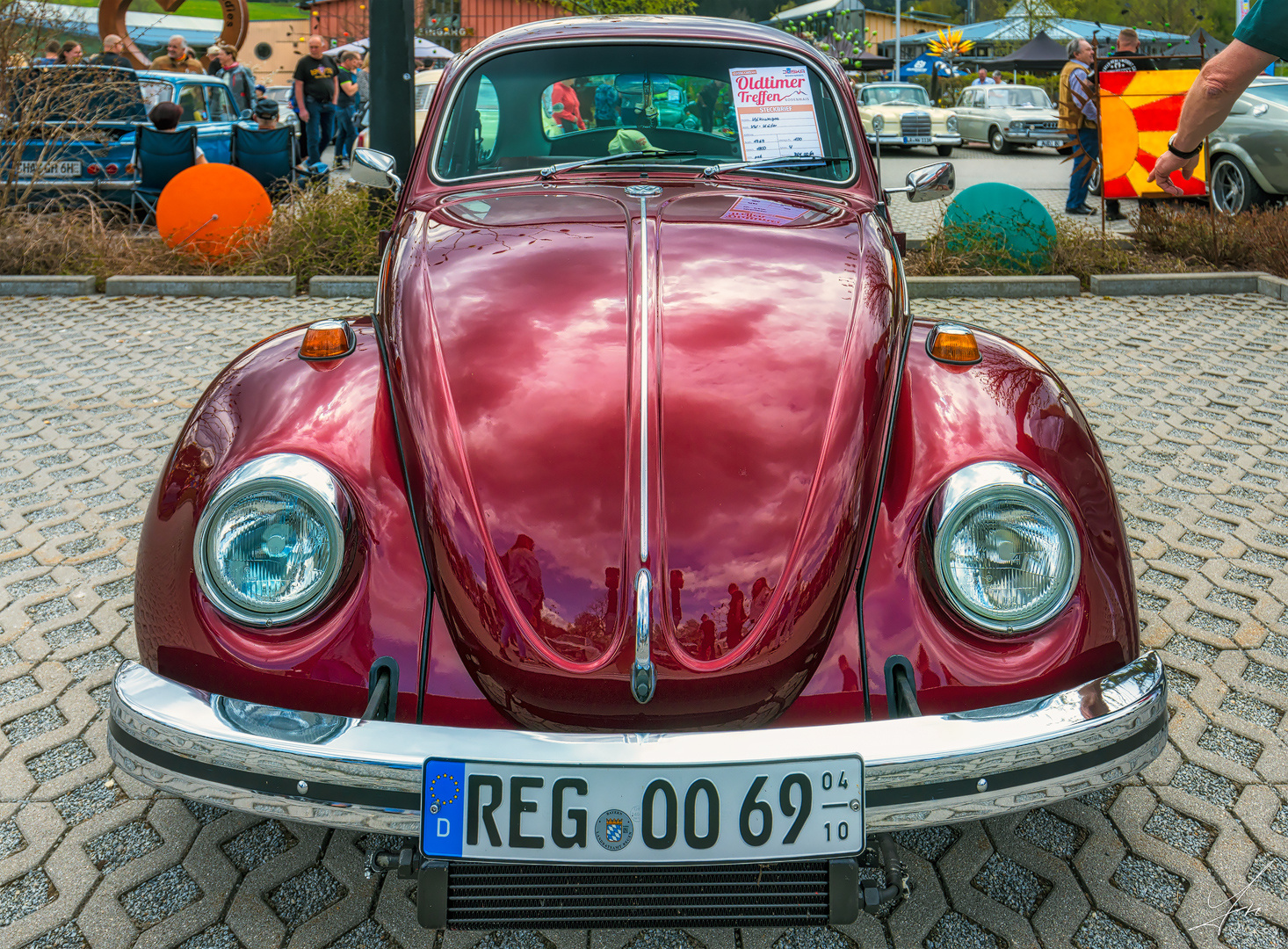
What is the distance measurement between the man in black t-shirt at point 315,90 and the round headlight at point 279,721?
13.0 meters

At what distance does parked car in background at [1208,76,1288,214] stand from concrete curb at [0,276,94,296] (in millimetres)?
9625

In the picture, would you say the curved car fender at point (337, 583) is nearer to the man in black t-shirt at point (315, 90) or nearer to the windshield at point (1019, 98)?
the man in black t-shirt at point (315, 90)

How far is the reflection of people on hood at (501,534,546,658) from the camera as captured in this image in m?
1.70

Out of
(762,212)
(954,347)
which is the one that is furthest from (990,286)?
(954,347)

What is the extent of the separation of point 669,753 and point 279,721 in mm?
636

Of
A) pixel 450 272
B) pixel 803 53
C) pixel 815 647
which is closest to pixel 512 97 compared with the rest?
pixel 803 53

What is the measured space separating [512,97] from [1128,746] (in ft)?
8.30

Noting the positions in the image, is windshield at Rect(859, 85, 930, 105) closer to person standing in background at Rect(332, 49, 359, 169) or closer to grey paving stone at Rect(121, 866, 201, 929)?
person standing in background at Rect(332, 49, 359, 169)

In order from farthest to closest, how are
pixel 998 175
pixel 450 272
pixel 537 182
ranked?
pixel 998 175 → pixel 537 182 → pixel 450 272

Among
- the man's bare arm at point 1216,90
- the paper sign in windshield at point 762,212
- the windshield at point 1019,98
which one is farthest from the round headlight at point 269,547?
the windshield at point 1019,98

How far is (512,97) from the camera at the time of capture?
319 centimetres

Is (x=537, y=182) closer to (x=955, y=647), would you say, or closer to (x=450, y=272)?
(x=450, y=272)

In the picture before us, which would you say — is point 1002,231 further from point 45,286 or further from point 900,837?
point 45,286

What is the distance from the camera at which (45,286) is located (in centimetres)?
739
